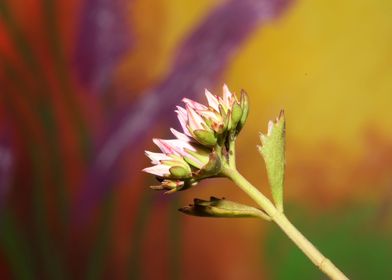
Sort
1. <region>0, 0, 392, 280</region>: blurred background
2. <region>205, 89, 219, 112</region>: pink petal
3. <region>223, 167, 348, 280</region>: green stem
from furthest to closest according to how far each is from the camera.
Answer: <region>0, 0, 392, 280</region>: blurred background, <region>205, 89, 219, 112</region>: pink petal, <region>223, 167, 348, 280</region>: green stem

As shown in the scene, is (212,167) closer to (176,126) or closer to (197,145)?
(197,145)

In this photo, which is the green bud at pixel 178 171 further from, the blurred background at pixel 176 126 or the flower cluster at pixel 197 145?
the blurred background at pixel 176 126

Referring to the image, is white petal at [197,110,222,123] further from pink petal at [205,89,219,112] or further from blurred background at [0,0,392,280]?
blurred background at [0,0,392,280]

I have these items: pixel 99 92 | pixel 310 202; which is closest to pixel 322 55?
pixel 310 202

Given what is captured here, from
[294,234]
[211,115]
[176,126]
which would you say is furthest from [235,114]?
[176,126]

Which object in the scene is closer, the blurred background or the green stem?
the green stem

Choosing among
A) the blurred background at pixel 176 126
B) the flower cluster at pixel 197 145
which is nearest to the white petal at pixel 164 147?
the flower cluster at pixel 197 145

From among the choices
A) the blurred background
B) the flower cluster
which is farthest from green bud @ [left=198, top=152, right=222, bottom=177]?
the blurred background

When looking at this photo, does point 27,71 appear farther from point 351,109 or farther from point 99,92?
point 351,109
